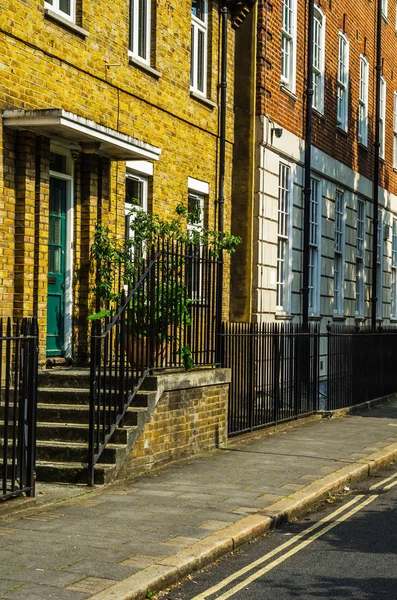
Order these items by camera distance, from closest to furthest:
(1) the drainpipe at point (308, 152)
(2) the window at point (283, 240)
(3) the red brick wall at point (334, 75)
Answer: (3) the red brick wall at point (334, 75)
(2) the window at point (283, 240)
(1) the drainpipe at point (308, 152)

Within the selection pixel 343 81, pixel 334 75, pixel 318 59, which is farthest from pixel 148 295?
pixel 343 81

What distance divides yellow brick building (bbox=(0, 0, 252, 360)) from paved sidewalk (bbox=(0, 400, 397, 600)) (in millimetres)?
2975

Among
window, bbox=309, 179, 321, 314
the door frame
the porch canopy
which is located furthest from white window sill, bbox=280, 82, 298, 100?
the door frame

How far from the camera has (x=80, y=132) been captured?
39.7 feet

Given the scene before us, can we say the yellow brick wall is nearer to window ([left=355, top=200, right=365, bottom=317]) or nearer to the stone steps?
the stone steps

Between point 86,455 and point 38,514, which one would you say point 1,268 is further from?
point 38,514

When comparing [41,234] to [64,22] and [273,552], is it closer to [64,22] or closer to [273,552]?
[64,22]

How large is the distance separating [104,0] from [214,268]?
384 centimetres

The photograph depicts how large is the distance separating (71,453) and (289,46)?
13115mm

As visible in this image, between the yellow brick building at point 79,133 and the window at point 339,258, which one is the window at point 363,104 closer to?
the window at point 339,258

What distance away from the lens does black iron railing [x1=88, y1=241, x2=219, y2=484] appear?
33.2 ft

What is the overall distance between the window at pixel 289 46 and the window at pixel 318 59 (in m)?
1.43

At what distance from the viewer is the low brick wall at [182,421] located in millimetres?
10680

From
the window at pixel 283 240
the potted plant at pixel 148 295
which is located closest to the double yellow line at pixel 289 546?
the potted plant at pixel 148 295
